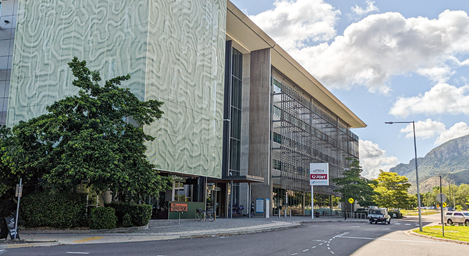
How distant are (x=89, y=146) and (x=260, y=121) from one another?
33.0 metres

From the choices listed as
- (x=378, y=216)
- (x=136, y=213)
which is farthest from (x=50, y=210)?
(x=378, y=216)

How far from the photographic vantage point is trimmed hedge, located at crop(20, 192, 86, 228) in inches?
856

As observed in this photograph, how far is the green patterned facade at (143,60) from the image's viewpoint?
31844 mm

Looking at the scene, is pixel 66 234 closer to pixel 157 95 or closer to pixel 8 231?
pixel 8 231

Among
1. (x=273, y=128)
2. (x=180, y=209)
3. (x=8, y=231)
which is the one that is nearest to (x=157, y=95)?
(x=180, y=209)

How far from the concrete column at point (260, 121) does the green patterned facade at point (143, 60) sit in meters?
12.1

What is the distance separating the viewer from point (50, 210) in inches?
862

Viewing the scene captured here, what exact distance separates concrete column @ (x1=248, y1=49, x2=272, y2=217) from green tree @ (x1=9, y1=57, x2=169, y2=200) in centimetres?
2785

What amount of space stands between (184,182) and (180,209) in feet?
18.0

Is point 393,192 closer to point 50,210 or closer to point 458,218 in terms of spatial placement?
point 458,218

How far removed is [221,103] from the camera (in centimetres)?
4059

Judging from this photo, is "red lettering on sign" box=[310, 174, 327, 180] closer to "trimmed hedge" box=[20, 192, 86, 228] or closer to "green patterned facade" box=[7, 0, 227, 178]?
"green patterned facade" box=[7, 0, 227, 178]

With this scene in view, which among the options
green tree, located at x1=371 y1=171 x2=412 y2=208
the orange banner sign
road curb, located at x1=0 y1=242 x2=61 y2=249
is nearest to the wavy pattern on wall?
the orange banner sign

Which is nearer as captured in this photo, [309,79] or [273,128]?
[273,128]
